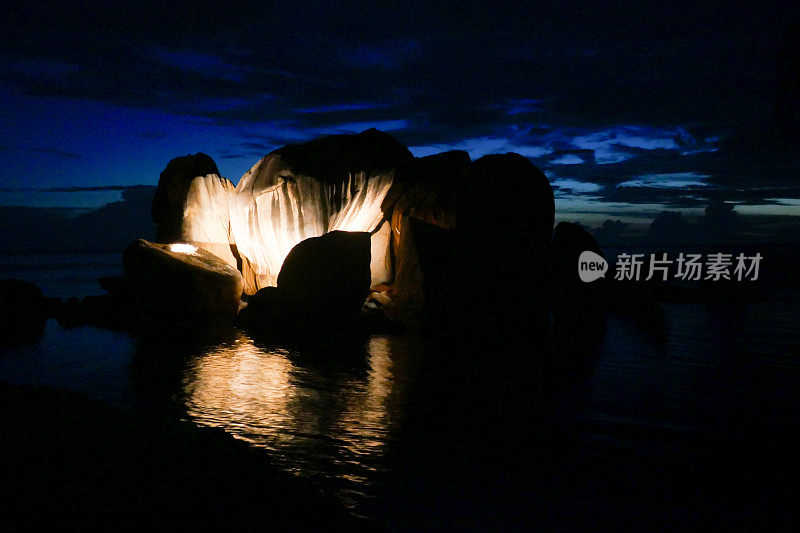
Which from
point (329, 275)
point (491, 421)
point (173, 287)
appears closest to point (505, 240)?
point (329, 275)

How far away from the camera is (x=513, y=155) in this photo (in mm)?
19234

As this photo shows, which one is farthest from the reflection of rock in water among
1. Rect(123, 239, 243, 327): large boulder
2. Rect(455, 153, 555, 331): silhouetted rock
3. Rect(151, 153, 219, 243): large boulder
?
Rect(151, 153, 219, 243): large boulder

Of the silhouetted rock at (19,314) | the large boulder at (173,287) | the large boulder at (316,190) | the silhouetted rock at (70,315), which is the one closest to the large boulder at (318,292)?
the large boulder at (173,287)

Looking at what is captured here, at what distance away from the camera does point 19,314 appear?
617 inches

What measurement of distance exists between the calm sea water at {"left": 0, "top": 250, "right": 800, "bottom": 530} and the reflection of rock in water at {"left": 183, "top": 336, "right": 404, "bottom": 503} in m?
0.03

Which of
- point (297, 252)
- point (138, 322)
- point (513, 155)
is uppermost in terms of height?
point (513, 155)

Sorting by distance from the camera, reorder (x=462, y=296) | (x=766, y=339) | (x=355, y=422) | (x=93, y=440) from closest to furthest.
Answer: (x=93, y=440) → (x=355, y=422) → (x=766, y=339) → (x=462, y=296)

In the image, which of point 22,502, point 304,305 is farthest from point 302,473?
point 304,305

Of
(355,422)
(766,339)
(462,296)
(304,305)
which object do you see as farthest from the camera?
(462,296)

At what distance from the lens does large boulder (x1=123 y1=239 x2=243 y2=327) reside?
624 inches

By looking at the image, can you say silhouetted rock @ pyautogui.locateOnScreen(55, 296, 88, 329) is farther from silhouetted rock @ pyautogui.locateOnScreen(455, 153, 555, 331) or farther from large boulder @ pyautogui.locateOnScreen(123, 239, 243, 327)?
silhouetted rock @ pyautogui.locateOnScreen(455, 153, 555, 331)

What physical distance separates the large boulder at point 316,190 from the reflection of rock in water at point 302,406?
22.8 ft

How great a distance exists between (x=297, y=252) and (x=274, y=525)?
12730 mm

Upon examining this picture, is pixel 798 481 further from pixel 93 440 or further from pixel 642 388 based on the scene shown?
pixel 93 440
